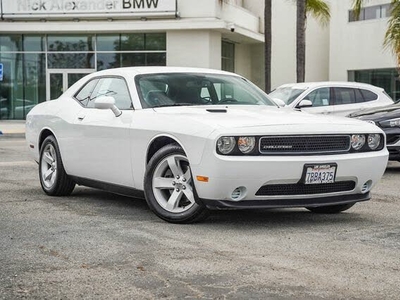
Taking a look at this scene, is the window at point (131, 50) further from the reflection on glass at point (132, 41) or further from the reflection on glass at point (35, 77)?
the reflection on glass at point (35, 77)

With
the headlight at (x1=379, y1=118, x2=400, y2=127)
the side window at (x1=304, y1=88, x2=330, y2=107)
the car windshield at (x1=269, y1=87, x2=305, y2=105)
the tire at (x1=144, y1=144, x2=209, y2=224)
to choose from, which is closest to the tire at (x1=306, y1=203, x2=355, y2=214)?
the tire at (x1=144, y1=144, x2=209, y2=224)

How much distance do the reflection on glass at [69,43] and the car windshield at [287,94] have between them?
17.4 m

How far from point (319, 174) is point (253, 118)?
76 centimetres

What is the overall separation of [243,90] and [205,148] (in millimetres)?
2026

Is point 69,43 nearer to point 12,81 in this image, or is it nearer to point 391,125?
point 12,81

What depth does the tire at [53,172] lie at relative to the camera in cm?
852

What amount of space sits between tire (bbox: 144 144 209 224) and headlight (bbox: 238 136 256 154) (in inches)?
21.8

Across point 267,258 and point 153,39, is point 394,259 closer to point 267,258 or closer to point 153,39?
point 267,258

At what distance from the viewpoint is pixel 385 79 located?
111 feet

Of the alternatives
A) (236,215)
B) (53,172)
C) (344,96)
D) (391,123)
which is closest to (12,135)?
(344,96)

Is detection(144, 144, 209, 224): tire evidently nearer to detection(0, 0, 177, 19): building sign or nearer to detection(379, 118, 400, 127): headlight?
detection(379, 118, 400, 127): headlight

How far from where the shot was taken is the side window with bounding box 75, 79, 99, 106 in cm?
846

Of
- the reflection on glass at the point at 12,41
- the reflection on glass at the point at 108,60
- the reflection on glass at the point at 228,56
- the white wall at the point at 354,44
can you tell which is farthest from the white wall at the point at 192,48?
the white wall at the point at 354,44

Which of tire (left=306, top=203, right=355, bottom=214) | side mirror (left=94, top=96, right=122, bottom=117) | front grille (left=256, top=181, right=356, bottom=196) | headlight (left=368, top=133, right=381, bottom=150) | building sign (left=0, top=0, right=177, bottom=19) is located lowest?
tire (left=306, top=203, right=355, bottom=214)
